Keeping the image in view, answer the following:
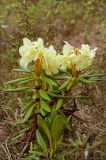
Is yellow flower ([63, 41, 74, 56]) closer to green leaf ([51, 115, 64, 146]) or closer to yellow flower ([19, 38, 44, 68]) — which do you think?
yellow flower ([19, 38, 44, 68])

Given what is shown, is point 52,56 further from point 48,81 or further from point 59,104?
point 59,104

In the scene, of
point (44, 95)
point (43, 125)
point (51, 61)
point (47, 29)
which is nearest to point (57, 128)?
point (43, 125)

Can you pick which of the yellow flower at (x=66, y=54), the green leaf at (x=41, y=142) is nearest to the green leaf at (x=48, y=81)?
the yellow flower at (x=66, y=54)

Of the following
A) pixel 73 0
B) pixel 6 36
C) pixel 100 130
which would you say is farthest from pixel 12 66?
pixel 73 0

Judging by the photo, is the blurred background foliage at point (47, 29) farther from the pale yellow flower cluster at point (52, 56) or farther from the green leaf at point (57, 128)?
the pale yellow flower cluster at point (52, 56)

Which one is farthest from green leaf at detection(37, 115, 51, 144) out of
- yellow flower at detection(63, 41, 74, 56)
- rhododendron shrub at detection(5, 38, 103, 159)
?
yellow flower at detection(63, 41, 74, 56)

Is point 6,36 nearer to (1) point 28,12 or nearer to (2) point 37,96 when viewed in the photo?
(1) point 28,12
